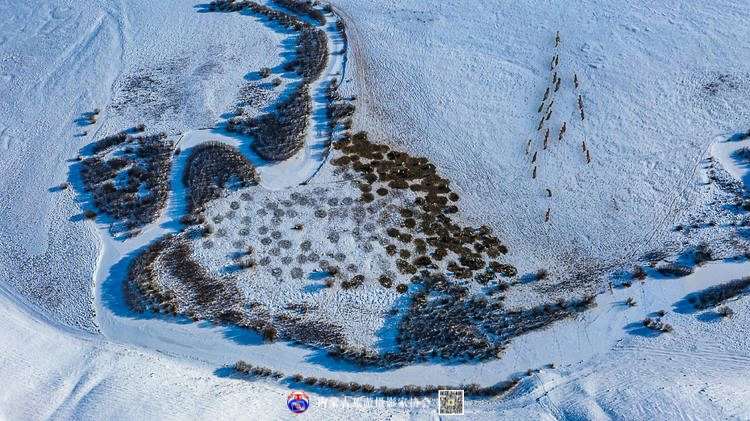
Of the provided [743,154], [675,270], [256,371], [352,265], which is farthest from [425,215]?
[743,154]

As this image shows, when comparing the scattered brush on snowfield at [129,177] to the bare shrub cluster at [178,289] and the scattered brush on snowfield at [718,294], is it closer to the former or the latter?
the bare shrub cluster at [178,289]

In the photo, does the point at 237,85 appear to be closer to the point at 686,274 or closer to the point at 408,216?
the point at 408,216

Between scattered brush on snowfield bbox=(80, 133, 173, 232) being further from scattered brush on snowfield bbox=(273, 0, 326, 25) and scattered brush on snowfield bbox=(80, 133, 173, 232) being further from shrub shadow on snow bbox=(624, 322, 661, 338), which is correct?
shrub shadow on snow bbox=(624, 322, 661, 338)

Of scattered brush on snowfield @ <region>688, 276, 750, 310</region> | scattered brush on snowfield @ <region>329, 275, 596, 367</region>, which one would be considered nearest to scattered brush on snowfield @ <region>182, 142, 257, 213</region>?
scattered brush on snowfield @ <region>329, 275, 596, 367</region>

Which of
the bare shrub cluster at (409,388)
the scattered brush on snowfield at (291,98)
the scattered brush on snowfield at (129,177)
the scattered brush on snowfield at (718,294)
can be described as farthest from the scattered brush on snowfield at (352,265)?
the scattered brush on snowfield at (718,294)

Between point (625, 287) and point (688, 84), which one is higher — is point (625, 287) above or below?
below

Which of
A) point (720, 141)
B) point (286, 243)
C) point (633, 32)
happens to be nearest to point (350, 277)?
point (286, 243)

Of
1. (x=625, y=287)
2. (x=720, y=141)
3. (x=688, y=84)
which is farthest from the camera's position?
(x=688, y=84)
